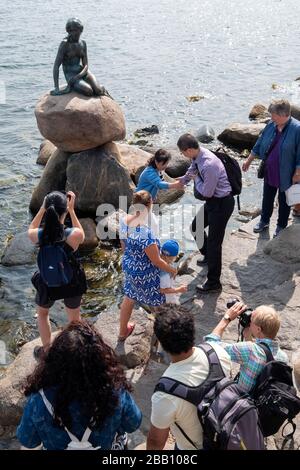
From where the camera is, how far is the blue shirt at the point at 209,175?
20.0ft

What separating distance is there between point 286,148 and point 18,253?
16.6 feet

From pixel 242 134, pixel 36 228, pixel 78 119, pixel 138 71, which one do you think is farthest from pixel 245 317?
pixel 138 71

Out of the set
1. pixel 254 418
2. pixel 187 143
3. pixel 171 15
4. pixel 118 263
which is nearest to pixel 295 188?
pixel 187 143

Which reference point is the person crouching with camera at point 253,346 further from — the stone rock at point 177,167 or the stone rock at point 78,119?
the stone rock at point 177,167

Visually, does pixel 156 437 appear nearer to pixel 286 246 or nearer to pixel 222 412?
pixel 222 412

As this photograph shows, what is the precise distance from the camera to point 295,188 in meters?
7.36

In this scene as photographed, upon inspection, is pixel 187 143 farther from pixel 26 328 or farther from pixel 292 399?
pixel 26 328

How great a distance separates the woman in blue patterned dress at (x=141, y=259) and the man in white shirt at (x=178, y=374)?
5.41 ft

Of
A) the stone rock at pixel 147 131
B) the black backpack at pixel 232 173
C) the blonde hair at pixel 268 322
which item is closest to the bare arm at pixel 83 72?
the black backpack at pixel 232 173

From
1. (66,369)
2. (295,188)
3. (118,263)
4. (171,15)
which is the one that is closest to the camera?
(66,369)

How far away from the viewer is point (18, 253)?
9.66 m

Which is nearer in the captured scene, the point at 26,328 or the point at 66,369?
the point at 66,369

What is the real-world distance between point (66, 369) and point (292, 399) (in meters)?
1.63

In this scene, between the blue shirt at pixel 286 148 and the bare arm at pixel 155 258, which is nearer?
the bare arm at pixel 155 258
